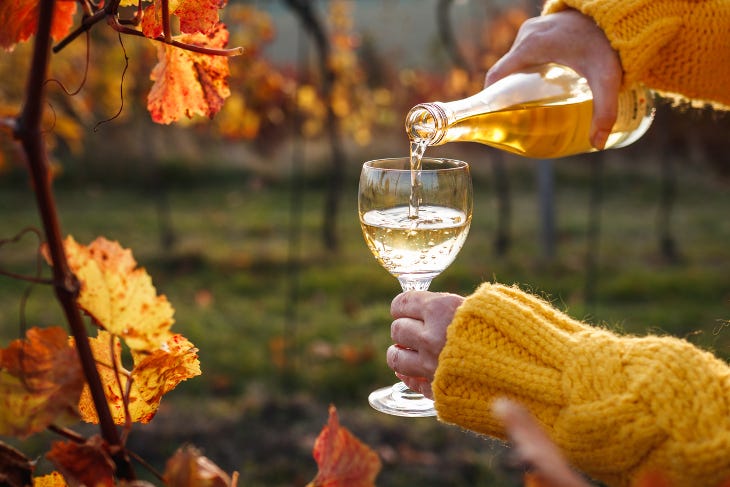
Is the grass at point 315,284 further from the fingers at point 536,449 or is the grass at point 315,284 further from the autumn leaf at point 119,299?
the fingers at point 536,449

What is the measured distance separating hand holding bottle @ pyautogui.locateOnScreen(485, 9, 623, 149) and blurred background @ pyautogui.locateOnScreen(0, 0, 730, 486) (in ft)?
2.76

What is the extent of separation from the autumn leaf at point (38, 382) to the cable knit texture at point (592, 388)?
0.52 meters

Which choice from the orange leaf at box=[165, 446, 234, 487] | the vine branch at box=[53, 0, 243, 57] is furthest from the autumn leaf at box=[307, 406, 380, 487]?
the vine branch at box=[53, 0, 243, 57]

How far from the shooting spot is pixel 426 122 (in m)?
1.31

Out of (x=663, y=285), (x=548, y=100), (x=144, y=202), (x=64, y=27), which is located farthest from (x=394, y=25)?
(x=64, y=27)

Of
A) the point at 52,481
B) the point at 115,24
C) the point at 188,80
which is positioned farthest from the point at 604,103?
the point at 52,481

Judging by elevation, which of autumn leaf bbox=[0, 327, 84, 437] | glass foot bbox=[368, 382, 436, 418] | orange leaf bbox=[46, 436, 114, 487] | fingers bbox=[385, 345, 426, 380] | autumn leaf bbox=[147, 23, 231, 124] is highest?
autumn leaf bbox=[147, 23, 231, 124]

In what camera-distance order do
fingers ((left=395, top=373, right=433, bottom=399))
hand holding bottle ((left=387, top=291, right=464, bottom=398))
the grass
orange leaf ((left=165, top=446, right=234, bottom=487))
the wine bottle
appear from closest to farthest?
orange leaf ((left=165, top=446, right=234, bottom=487)) < hand holding bottle ((left=387, top=291, right=464, bottom=398)) < fingers ((left=395, top=373, right=433, bottom=399)) < the wine bottle < the grass

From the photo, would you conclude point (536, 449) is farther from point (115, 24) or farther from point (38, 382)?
point (115, 24)

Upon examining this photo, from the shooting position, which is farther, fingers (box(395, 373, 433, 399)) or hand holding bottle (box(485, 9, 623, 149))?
hand holding bottle (box(485, 9, 623, 149))

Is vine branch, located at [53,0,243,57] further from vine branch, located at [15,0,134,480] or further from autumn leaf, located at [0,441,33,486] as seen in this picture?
autumn leaf, located at [0,441,33,486]

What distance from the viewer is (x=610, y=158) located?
9.88 meters

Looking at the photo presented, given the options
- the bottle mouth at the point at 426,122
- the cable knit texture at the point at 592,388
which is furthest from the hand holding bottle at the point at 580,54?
the cable knit texture at the point at 592,388

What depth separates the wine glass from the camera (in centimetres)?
126
